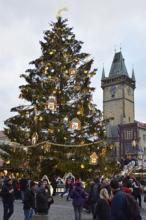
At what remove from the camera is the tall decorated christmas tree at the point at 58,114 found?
92.7 feet

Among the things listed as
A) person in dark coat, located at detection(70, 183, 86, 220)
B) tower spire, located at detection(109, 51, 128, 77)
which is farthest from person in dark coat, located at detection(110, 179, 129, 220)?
tower spire, located at detection(109, 51, 128, 77)

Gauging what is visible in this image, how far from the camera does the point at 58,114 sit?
2934 cm

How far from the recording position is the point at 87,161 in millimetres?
28484

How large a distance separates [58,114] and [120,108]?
9312cm

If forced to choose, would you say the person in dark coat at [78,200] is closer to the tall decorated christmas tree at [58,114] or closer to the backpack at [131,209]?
the backpack at [131,209]

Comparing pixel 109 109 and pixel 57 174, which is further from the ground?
pixel 109 109

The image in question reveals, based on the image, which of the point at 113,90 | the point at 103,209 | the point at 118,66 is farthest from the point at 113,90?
the point at 103,209

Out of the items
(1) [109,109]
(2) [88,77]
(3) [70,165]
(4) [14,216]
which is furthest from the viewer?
(1) [109,109]

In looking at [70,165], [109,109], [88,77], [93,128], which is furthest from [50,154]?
[109,109]

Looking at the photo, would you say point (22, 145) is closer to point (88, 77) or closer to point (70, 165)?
point (70, 165)

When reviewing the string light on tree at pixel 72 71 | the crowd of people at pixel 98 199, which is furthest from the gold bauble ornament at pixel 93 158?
the crowd of people at pixel 98 199

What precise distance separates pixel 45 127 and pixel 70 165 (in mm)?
3217

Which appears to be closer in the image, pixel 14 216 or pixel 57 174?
pixel 14 216

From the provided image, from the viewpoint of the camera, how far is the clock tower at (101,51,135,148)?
11944cm
